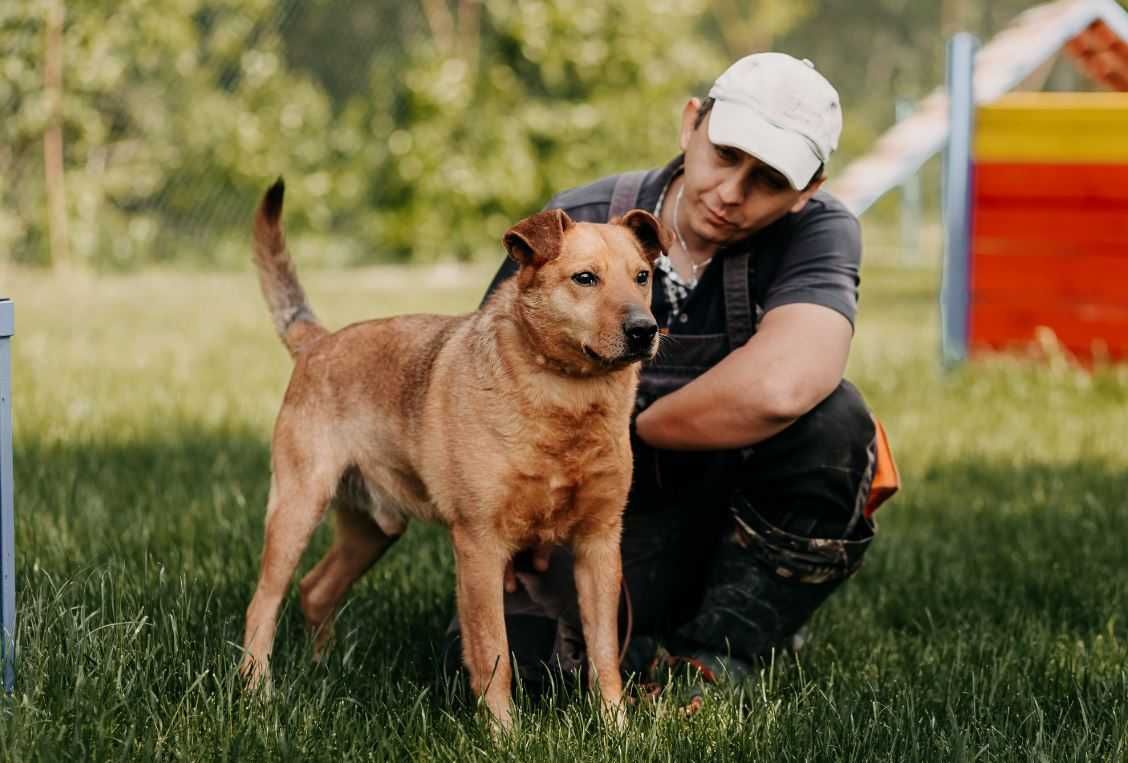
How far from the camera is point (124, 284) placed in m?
11.3

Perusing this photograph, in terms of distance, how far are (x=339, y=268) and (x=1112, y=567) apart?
1035 cm

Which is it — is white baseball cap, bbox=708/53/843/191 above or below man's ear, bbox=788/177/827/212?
above

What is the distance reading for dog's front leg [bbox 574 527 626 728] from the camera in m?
2.96

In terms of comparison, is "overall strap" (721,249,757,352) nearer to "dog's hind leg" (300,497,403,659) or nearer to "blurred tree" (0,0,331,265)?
"dog's hind leg" (300,497,403,659)

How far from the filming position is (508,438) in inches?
114

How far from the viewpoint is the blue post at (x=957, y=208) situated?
7.43 meters

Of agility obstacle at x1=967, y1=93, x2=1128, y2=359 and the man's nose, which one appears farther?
agility obstacle at x1=967, y1=93, x2=1128, y2=359

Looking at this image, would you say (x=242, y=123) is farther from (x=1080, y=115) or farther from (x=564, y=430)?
(x=564, y=430)

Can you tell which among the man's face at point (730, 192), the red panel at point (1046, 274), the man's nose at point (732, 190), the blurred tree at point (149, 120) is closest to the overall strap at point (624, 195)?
the man's face at point (730, 192)

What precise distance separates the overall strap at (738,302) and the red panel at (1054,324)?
4.49 m

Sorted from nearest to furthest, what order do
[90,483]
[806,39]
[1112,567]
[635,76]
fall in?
[1112,567] → [90,483] → [635,76] → [806,39]

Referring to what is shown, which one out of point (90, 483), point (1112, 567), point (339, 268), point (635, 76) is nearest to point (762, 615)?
point (1112, 567)

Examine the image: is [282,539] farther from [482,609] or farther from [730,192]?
[730,192]

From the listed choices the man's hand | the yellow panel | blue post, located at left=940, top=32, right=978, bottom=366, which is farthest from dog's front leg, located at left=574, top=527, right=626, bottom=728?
the yellow panel
